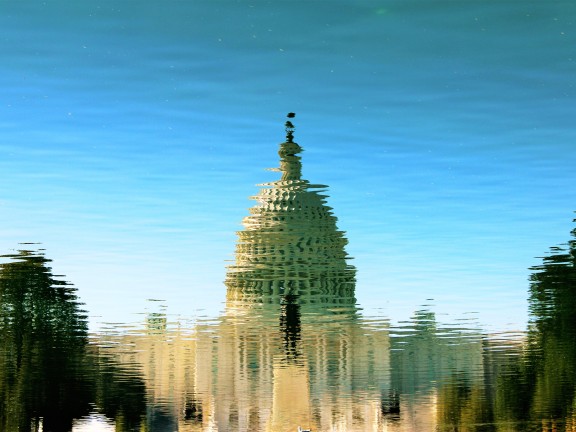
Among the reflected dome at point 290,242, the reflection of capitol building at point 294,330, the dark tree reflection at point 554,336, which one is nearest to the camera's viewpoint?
the dark tree reflection at point 554,336

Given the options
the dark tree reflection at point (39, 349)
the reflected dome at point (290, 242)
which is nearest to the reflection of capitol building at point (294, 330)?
the reflected dome at point (290, 242)

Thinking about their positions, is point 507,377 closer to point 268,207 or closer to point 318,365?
point 318,365

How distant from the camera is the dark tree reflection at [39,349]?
20.1 m

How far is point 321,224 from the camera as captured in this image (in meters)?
39.4

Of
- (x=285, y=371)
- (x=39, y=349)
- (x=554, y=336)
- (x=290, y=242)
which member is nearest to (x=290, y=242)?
(x=290, y=242)

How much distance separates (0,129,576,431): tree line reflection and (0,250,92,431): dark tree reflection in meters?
0.04

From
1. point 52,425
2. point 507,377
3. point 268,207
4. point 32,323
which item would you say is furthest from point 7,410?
point 268,207

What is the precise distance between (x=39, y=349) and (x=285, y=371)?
28.7 feet

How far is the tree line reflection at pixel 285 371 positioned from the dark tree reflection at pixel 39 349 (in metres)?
0.04

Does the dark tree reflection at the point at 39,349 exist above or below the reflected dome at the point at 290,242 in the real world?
below

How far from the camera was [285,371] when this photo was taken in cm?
2664

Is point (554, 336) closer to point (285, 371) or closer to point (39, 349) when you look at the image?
point (285, 371)

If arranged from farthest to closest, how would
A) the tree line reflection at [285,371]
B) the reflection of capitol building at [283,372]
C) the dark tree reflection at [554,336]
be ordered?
the reflection of capitol building at [283,372] < the tree line reflection at [285,371] < the dark tree reflection at [554,336]

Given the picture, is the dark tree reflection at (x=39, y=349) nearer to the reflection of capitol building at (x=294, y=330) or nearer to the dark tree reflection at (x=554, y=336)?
the reflection of capitol building at (x=294, y=330)
